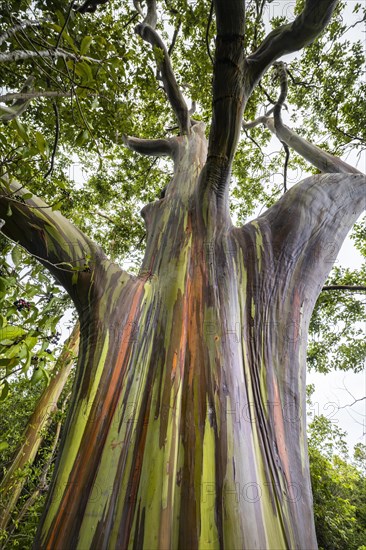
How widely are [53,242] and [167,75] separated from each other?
2.04m

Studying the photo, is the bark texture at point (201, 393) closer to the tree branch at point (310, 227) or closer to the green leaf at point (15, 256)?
the tree branch at point (310, 227)

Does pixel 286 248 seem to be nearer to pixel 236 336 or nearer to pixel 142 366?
pixel 236 336

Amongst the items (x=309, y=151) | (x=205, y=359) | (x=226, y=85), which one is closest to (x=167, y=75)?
(x=309, y=151)

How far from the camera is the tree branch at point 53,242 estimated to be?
1.06m

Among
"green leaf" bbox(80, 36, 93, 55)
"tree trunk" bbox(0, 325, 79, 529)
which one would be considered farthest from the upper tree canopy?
"tree trunk" bbox(0, 325, 79, 529)

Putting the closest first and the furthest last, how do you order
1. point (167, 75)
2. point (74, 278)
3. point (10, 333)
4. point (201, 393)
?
1. point (10, 333)
2. point (201, 393)
3. point (74, 278)
4. point (167, 75)

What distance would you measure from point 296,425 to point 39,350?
80 cm

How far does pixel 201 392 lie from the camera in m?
0.80

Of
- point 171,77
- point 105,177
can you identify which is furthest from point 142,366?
point 105,177

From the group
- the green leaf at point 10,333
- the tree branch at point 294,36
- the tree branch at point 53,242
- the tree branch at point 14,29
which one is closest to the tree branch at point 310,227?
the tree branch at point 294,36

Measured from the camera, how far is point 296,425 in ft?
2.90

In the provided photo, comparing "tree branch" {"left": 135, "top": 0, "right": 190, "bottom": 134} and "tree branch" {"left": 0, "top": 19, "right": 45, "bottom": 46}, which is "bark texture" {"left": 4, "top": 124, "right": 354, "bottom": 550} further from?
"tree branch" {"left": 135, "top": 0, "right": 190, "bottom": 134}

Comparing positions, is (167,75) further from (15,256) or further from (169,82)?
(15,256)

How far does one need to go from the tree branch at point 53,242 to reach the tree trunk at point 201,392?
58 mm
